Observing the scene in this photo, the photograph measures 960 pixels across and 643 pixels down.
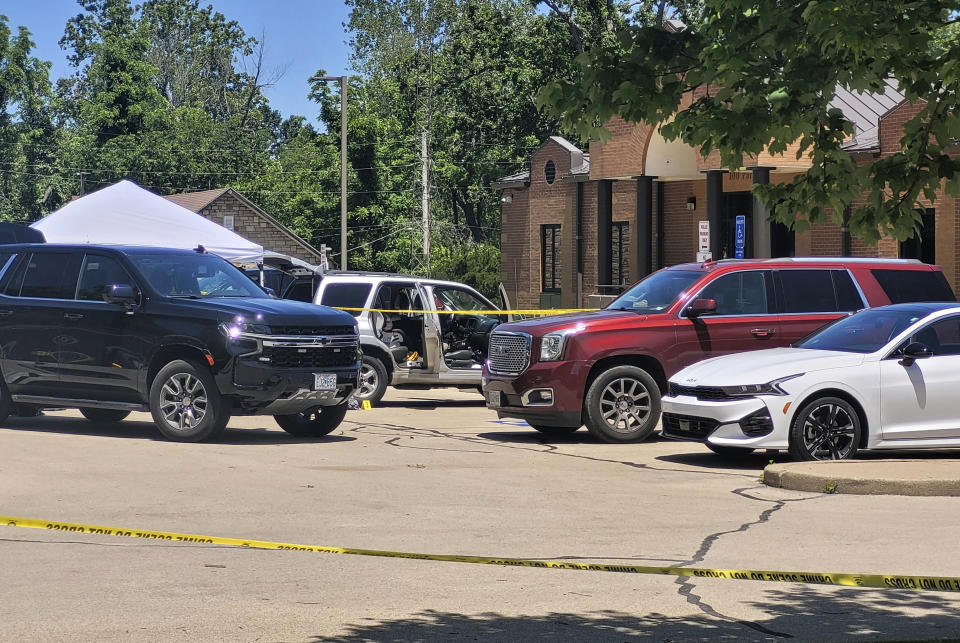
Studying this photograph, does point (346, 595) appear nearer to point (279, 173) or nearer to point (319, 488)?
point (319, 488)

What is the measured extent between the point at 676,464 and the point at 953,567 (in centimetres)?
518

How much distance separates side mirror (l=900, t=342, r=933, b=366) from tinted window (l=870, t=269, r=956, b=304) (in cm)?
328

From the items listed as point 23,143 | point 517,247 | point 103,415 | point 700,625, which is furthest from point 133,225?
point 23,143

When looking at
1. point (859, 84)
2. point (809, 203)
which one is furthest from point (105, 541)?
point (859, 84)

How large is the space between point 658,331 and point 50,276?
677 cm

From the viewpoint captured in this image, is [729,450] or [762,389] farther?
[729,450]

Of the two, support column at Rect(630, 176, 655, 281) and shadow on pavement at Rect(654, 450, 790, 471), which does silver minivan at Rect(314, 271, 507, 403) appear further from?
support column at Rect(630, 176, 655, 281)

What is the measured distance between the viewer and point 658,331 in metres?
14.9

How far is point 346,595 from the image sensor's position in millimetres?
6922

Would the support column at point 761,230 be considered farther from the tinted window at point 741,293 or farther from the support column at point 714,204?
the tinted window at point 741,293

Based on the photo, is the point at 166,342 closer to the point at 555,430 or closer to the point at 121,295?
the point at 121,295

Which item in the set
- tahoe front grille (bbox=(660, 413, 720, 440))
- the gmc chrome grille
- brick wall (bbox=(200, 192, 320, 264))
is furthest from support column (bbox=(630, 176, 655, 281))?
brick wall (bbox=(200, 192, 320, 264))

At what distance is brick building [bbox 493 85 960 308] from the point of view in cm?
3020

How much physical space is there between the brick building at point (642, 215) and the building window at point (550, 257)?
0.03 m
